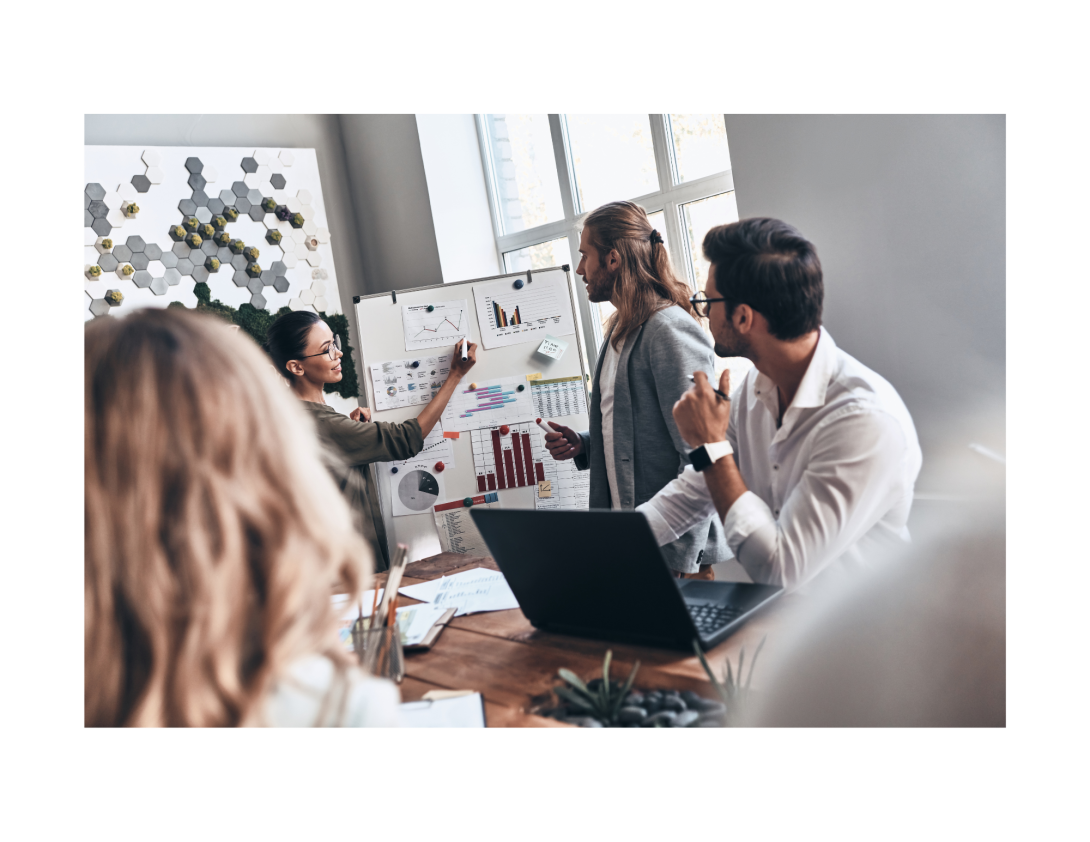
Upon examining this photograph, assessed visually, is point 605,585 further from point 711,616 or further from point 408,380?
point 408,380

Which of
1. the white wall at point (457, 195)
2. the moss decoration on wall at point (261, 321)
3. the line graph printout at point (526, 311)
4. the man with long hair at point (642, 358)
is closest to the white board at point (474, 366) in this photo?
the line graph printout at point (526, 311)

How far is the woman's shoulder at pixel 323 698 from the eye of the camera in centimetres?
75

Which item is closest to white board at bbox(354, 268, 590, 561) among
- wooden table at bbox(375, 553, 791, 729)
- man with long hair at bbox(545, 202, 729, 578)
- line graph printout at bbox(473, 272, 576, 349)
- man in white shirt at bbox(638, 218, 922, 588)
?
line graph printout at bbox(473, 272, 576, 349)

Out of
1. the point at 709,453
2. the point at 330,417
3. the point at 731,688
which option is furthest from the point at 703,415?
the point at 330,417

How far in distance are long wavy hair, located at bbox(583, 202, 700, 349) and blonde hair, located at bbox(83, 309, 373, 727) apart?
1.40 metres

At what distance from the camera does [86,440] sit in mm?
715

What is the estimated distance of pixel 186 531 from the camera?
70 cm

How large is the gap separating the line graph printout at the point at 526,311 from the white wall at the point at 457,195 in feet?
1.92

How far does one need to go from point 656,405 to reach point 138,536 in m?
1.45

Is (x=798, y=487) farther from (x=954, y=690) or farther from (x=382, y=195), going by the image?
(x=382, y=195)

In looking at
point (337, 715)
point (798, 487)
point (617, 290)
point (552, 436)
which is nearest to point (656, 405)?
point (617, 290)

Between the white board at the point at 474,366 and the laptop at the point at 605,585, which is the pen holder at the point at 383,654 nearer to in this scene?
the laptop at the point at 605,585

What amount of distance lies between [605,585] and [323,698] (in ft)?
1.47

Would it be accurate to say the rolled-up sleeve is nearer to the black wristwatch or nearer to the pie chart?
the black wristwatch
